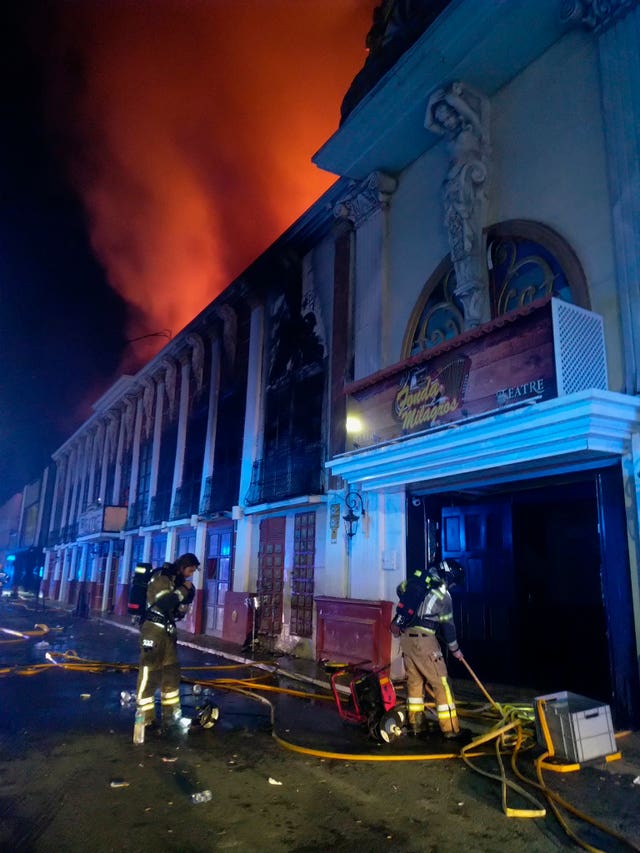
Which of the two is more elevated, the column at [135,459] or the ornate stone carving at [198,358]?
the ornate stone carving at [198,358]

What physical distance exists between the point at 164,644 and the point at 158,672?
12.7 inches

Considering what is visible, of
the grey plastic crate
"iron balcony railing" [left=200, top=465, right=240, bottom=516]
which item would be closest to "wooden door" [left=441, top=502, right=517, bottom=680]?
the grey plastic crate

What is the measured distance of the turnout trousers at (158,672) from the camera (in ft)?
21.5

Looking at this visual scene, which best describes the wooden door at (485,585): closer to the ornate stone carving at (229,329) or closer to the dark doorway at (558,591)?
the dark doorway at (558,591)

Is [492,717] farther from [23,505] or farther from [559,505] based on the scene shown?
[23,505]

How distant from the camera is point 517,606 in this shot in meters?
9.91

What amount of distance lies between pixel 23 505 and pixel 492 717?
194 feet

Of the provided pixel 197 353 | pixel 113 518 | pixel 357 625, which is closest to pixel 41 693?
pixel 357 625

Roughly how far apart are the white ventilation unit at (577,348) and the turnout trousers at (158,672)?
5.48 metres

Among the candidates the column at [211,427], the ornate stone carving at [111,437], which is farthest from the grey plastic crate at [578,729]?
the ornate stone carving at [111,437]

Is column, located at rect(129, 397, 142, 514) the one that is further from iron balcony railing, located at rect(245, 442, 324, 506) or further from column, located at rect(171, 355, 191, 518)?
iron balcony railing, located at rect(245, 442, 324, 506)

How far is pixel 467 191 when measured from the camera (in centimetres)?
971

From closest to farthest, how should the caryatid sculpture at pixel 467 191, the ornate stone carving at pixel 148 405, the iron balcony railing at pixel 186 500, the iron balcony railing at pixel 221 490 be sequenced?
1. the caryatid sculpture at pixel 467 191
2. the iron balcony railing at pixel 221 490
3. the iron balcony railing at pixel 186 500
4. the ornate stone carving at pixel 148 405

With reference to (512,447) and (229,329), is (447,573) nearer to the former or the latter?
(512,447)
